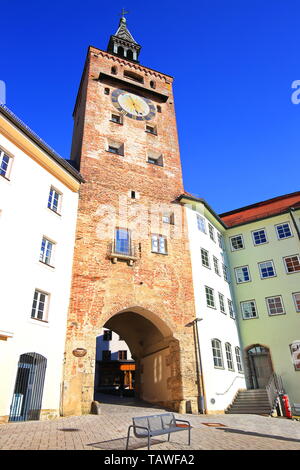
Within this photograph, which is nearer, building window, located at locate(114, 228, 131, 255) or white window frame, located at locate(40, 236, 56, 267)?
white window frame, located at locate(40, 236, 56, 267)

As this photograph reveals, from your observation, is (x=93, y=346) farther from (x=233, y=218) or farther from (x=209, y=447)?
(x=233, y=218)

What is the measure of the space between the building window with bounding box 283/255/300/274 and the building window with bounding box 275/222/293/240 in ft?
6.42

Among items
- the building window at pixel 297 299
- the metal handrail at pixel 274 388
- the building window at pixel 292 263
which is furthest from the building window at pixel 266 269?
the metal handrail at pixel 274 388

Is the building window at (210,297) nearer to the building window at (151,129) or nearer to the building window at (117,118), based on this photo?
the building window at (151,129)

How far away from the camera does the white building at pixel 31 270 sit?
13.1m

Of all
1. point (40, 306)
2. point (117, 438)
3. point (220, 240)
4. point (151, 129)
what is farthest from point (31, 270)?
point (151, 129)

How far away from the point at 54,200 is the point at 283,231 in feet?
61.4

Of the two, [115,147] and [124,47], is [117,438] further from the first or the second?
[124,47]

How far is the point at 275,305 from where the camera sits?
79.5ft

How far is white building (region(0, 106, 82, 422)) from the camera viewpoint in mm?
13070

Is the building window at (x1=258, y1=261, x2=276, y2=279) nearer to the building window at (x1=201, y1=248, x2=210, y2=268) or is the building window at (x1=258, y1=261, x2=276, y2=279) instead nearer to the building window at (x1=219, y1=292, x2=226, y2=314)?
the building window at (x1=219, y1=292, x2=226, y2=314)

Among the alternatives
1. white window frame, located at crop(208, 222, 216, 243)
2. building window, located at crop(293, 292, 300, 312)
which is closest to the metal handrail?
building window, located at crop(293, 292, 300, 312)

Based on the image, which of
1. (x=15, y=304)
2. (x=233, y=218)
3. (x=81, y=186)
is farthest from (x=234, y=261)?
(x=15, y=304)

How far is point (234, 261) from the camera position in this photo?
2783 centimetres
